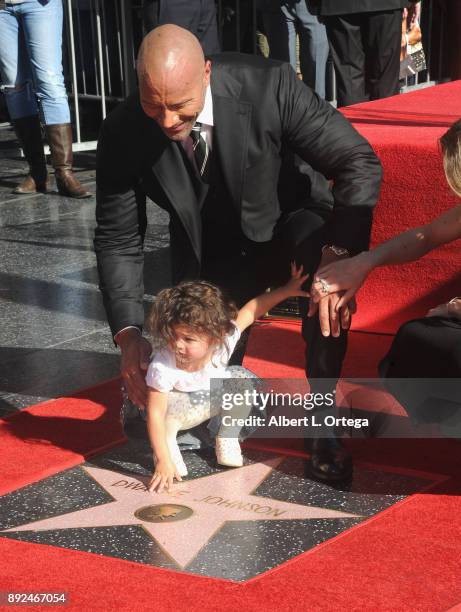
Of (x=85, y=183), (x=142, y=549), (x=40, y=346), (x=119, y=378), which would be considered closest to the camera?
(x=142, y=549)

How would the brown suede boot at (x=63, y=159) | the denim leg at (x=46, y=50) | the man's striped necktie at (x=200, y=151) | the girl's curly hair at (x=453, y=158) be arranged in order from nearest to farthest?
the girl's curly hair at (x=453, y=158)
the man's striped necktie at (x=200, y=151)
the denim leg at (x=46, y=50)
the brown suede boot at (x=63, y=159)

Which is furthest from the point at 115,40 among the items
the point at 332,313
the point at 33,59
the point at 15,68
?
the point at 332,313

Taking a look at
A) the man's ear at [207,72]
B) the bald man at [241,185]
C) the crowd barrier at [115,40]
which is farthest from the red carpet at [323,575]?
the crowd barrier at [115,40]

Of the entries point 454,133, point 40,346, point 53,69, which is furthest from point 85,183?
point 454,133

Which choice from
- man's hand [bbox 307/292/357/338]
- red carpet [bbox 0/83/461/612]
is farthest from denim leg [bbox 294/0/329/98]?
man's hand [bbox 307/292/357/338]

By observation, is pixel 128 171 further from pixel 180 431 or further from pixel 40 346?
pixel 40 346

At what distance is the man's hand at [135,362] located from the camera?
315 cm

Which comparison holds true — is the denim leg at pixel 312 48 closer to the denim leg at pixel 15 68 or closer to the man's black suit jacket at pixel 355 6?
the man's black suit jacket at pixel 355 6

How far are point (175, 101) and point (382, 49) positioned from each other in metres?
3.42

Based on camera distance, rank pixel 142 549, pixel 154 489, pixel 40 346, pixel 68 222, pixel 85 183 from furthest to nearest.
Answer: pixel 85 183, pixel 68 222, pixel 40 346, pixel 154 489, pixel 142 549

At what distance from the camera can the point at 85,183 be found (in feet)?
25.4

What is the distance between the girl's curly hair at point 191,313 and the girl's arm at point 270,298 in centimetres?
16

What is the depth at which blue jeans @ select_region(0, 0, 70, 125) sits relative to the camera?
6.71 meters

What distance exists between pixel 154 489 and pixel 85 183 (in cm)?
496
